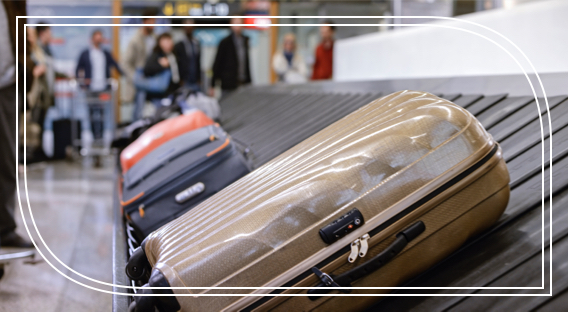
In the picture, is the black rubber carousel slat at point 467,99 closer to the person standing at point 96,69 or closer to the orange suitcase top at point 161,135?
the orange suitcase top at point 161,135

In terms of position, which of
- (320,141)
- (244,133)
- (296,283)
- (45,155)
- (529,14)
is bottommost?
(45,155)

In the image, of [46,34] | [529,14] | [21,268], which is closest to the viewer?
[21,268]

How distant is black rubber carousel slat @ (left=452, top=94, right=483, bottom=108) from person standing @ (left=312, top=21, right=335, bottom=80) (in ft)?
18.5

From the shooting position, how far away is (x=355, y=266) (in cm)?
108

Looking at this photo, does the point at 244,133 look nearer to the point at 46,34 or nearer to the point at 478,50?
the point at 478,50

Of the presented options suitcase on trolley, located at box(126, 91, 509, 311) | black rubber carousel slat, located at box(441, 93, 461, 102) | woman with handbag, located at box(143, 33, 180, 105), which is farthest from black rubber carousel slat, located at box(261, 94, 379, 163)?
woman with handbag, located at box(143, 33, 180, 105)

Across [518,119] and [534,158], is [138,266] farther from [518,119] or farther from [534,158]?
[518,119]

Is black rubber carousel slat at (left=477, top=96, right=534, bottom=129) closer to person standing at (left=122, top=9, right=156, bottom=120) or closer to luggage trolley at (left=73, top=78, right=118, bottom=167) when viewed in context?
person standing at (left=122, top=9, right=156, bottom=120)

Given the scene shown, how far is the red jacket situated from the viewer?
7.69 metres

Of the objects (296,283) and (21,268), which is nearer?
(296,283)

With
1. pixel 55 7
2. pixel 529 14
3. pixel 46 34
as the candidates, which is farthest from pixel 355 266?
pixel 55 7

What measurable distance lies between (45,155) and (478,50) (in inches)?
242

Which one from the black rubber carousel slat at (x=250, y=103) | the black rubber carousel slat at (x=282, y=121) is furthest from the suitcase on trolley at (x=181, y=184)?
the black rubber carousel slat at (x=250, y=103)

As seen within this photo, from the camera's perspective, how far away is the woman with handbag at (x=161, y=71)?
6654 millimetres
